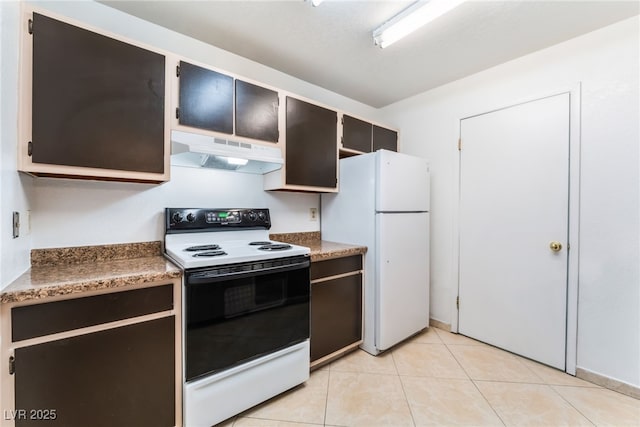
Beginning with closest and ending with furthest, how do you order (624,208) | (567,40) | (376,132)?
(624,208)
(567,40)
(376,132)

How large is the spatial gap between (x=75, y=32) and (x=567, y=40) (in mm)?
3183

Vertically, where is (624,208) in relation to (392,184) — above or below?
below

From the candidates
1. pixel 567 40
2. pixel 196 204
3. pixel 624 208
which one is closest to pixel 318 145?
pixel 196 204

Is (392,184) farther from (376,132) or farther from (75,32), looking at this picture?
(75,32)

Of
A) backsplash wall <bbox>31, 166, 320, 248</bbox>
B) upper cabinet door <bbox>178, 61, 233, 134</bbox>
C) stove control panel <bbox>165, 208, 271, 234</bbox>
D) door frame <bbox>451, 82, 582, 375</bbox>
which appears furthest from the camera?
door frame <bbox>451, 82, 582, 375</bbox>

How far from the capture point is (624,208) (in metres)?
1.77

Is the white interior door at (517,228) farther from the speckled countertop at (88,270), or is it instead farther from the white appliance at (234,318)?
the speckled countertop at (88,270)

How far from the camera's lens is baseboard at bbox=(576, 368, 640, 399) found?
1729 mm

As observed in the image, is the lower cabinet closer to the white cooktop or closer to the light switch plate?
the white cooktop

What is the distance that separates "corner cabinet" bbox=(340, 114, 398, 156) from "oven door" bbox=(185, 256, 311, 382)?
4.25 feet

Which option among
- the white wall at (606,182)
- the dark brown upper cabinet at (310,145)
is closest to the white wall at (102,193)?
the dark brown upper cabinet at (310,145)

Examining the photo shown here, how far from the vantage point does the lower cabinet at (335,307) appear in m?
1.98

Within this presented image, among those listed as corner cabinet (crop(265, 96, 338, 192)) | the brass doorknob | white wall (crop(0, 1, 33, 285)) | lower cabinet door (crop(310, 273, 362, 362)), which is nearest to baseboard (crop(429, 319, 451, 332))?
lower cabinet door (crop(310, 273, 362, 362))

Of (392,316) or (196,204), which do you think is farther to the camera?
(392,316)
